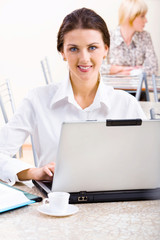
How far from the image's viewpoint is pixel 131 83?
3.72 m

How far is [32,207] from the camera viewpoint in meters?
0.97

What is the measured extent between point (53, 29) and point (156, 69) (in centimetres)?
138

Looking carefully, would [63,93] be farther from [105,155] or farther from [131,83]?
[131,83]

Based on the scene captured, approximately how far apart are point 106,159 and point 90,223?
16 centimetres

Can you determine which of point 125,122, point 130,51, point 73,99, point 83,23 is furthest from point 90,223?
point 130,51

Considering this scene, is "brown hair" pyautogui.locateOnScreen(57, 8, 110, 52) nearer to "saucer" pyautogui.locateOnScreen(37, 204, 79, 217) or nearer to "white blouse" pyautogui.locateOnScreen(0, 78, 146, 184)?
"white blouse" pyautogui.locateOnScreen(0, 78, 146, 184)

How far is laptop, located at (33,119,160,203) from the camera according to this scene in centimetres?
93

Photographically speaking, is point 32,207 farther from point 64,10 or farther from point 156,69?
point 64,10

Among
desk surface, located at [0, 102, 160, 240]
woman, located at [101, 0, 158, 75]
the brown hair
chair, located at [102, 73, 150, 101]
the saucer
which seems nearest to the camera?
desk surface, located at [0, 102, 160, 240]

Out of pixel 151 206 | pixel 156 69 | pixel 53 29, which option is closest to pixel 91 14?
pixel 151 206

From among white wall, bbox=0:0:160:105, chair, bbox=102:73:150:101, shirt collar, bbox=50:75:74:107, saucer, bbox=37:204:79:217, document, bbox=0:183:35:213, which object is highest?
shirt collar, bbox=50:75:74:107

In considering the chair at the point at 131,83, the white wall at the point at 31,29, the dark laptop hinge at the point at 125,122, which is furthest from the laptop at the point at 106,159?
the white wall at the point at 31,29

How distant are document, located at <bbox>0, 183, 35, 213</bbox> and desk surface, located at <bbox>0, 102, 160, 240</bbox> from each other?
13 millimetres

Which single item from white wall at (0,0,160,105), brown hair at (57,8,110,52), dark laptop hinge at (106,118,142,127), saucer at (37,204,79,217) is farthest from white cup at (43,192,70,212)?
white wall at (0,0,160,105)
